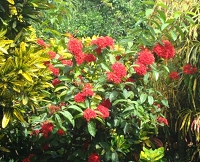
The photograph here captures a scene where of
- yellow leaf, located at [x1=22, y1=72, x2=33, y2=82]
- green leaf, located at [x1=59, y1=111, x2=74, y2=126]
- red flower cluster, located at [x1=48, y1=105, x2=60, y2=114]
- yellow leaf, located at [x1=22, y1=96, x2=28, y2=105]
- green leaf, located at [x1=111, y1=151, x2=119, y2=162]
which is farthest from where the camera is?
green leaf, located at [x1=111, y1=151, x2=119, y2=162]

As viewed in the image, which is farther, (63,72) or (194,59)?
(194,59)

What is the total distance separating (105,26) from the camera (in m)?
9.70

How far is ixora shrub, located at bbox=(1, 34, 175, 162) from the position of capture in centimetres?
272

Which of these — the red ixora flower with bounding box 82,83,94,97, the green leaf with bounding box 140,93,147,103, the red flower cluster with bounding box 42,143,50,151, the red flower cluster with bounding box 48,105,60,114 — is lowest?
the red flower cluster with bounding box 42,143,50,151

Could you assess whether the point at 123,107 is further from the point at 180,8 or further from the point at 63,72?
the point at 180,8

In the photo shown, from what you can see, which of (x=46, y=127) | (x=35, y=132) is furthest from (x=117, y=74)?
(x=35, y=132)

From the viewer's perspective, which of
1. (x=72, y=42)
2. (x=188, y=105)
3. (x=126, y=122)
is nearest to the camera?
(x=72, y=42)

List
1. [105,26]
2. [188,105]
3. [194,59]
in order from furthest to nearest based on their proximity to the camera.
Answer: [105,26], [188,105], [194,59]

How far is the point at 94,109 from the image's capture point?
2688 mm

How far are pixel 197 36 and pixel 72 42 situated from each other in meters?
1.49

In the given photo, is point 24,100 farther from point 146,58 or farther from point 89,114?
point 146,58

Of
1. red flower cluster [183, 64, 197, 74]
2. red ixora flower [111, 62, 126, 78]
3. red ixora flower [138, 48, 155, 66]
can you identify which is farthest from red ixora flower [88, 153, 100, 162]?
red flower cluster [183, 64, 197, 74]

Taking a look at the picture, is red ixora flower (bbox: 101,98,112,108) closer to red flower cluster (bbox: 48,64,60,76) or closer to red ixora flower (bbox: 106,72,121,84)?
red ixora flower (bbox: 106,72,121,84)

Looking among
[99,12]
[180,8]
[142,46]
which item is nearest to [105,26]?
[99,12]
